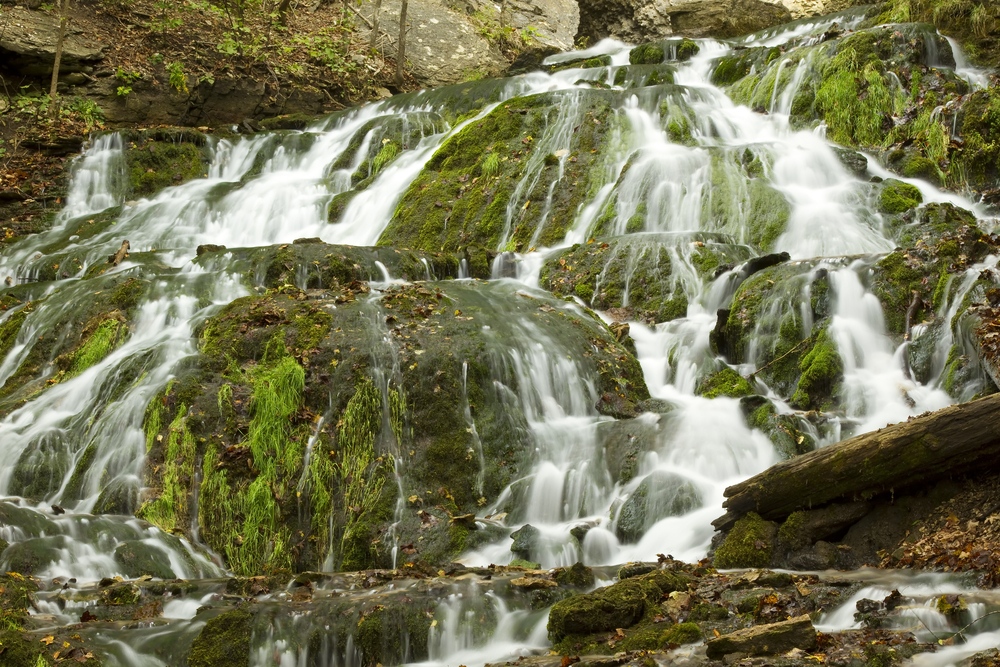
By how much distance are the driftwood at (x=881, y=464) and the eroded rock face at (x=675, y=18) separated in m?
17.3

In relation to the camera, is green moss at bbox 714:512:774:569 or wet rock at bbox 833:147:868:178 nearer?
green moss at bbox 714:512:774:569

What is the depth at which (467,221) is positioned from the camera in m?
12.9

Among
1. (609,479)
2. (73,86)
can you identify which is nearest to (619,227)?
(609,479)

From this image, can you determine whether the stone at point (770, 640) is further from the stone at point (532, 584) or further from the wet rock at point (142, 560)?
the wet rock at point (142, 560)

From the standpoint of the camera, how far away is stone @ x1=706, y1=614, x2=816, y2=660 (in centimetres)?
376

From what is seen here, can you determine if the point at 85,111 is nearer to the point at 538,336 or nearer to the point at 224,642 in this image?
the point at 538,336

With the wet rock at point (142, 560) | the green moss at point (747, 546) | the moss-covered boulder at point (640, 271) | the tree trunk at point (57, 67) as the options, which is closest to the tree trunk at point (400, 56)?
the tree trunk at point (57, 67)

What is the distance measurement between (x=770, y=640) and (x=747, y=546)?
1.94 m

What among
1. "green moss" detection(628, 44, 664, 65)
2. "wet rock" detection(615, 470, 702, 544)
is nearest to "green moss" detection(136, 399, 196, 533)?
"wet rock" detection(615, 470, 702, 544)

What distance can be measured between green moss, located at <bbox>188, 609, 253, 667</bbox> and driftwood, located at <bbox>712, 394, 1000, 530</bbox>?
10.7 ft

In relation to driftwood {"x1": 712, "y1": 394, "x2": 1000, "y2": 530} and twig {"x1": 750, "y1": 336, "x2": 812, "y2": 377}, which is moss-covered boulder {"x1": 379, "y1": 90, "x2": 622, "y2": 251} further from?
driftwood {"x1": 712, "y1": 394, "x2": 1000, "y2": 530}

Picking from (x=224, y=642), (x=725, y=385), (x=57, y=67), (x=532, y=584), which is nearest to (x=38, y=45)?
(x=57, y=67)

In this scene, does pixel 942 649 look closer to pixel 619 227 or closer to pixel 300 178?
pixel 619 227

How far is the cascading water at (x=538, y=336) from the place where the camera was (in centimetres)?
628
